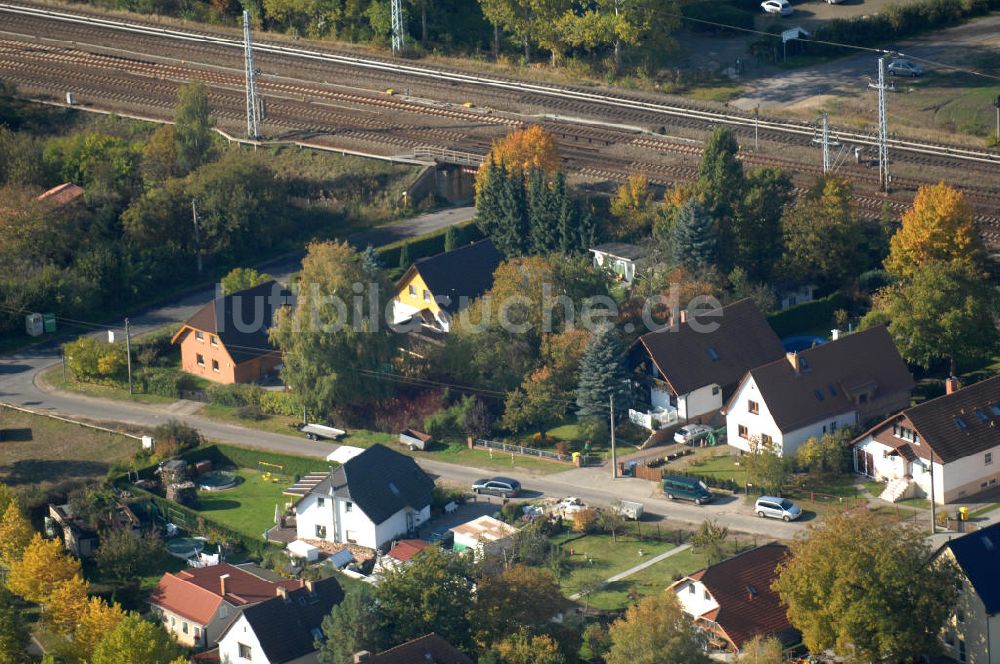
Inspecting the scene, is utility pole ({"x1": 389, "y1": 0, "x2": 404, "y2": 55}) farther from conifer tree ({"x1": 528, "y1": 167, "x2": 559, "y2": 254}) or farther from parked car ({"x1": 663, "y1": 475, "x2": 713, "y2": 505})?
parked car ({"x1": 663, "y1": 475, "x2": 713, "y2": 505})

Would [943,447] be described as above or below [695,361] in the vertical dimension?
below

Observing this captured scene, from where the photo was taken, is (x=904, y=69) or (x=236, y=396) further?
(x=904, y=69)

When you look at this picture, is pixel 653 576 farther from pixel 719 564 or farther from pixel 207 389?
pixel 207 389

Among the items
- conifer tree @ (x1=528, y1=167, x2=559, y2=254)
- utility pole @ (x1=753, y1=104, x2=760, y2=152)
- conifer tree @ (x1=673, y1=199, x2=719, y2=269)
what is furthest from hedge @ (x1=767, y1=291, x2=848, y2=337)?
utility pole @ (x1=753, y1=104, x2=760, y2=152)

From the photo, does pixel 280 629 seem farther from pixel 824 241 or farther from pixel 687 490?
pixel 824 241

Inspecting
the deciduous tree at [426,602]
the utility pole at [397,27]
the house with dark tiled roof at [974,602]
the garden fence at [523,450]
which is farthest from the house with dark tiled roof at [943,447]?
the utility pole at [397,27]

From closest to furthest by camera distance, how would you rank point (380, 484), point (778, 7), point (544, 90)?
point (380, 484)
point (544, 90)
point (778, 7)

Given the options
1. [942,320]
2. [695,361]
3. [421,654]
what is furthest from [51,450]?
[942,320]
